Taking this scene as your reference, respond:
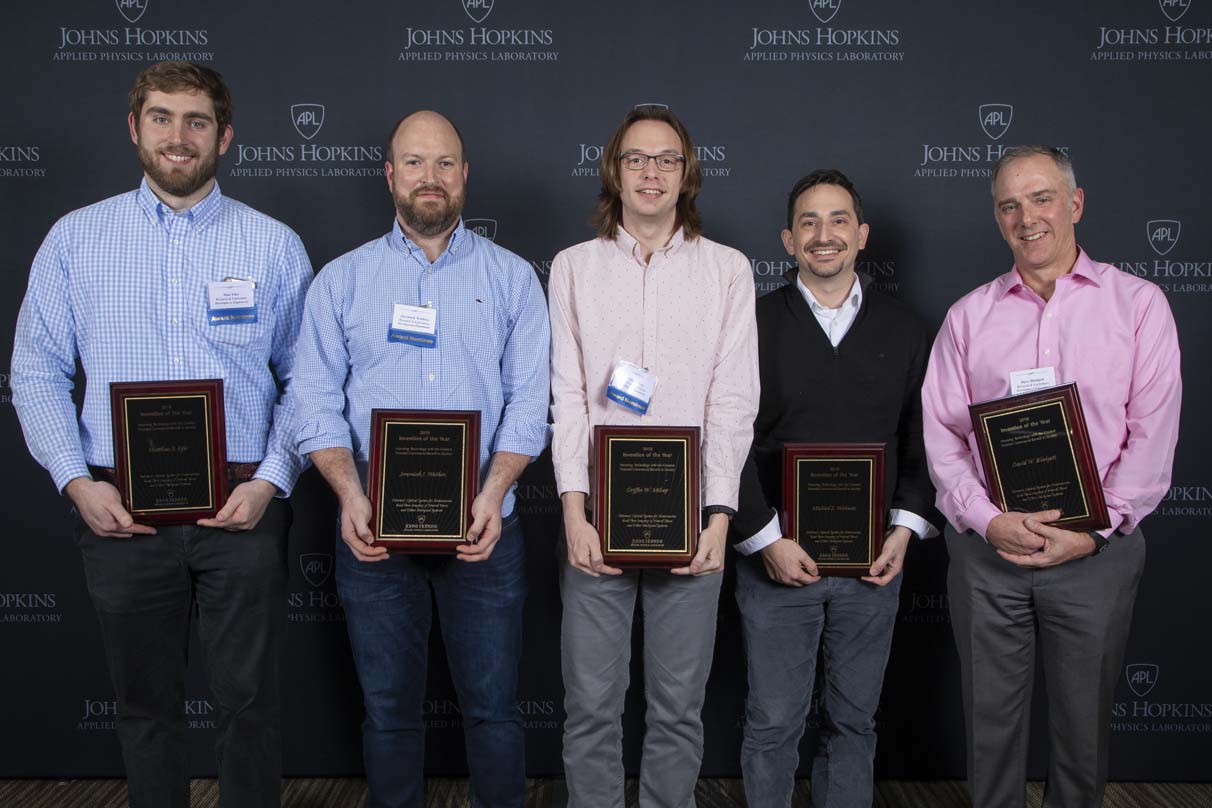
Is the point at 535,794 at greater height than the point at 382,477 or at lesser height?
lesser

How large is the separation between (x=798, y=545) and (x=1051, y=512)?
609 millimetres

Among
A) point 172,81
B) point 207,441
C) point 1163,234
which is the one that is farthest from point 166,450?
point 1163,234

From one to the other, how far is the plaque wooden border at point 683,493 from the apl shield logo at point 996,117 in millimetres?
1668

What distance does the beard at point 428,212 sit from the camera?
92.0 inches

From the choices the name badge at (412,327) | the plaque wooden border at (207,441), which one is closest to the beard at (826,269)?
the name badge at (412,327)

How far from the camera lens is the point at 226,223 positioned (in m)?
2.39

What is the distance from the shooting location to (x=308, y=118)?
120 inches

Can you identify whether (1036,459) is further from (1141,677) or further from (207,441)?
(207,441)

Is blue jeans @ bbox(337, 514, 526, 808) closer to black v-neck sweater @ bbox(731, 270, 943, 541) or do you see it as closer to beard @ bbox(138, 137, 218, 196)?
black v-neck sweater @ bbox(731, 270, 943, 541)

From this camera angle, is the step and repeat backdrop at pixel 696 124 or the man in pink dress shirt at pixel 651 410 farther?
the step and repeat backdrop at pixel 696 124

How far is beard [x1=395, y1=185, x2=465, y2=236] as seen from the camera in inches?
92.0

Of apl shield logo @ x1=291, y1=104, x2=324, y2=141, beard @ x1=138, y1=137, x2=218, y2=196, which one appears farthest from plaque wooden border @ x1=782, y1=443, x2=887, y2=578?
apl shield logo @ x1=291, y1=104, x2=324, y2=141

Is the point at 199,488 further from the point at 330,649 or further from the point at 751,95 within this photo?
the point at 751,95

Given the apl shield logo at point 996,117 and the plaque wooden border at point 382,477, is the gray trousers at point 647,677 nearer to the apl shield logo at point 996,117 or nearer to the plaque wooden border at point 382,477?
the plaque wooden border at point 382,477
